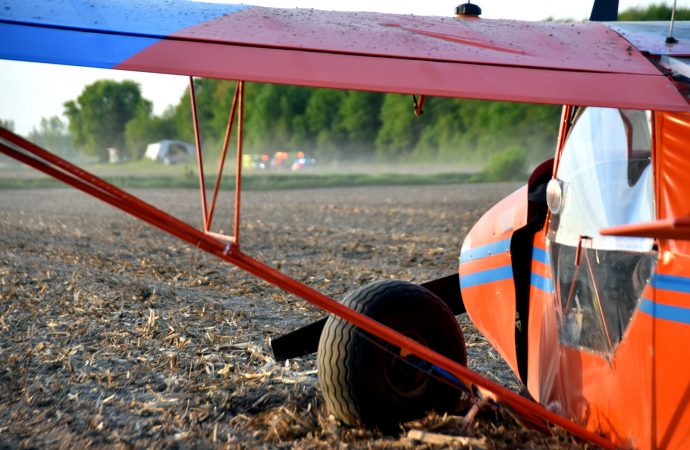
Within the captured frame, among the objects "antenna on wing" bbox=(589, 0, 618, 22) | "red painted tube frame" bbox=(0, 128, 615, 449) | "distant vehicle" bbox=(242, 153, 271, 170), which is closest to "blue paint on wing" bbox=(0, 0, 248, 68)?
"red painted tube frame" bbox=(0, 128, 615, 449)

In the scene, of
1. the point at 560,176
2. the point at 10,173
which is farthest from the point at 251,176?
the point at 560,176

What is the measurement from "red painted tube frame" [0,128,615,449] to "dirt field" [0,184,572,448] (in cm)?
22

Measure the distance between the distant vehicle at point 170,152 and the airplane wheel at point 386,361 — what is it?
45.6 meters

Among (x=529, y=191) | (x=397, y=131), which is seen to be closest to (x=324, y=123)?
(x=397, y=131)

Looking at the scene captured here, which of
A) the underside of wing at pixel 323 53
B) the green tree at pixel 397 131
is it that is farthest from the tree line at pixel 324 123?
the underside of wing at pixel 323 53

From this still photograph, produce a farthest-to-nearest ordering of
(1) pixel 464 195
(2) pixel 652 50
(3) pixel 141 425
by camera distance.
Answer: (1) pixel 464 195 → (3) pixel 141 425 → (2) pixel 652 50

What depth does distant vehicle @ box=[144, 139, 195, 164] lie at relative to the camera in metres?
49.2

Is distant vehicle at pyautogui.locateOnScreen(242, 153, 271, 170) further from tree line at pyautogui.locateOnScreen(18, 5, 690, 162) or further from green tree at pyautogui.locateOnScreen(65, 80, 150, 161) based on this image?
green tree at pyautogui.locateOnScreen(65, 80, 150, 161)

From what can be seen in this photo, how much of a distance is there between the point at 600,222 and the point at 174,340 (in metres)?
3.41

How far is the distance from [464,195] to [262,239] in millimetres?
13075

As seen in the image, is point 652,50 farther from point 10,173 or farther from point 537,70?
point 10,173

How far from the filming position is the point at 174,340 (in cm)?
624

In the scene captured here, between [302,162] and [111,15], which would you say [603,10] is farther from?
[302,162]

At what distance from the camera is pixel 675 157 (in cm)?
328
